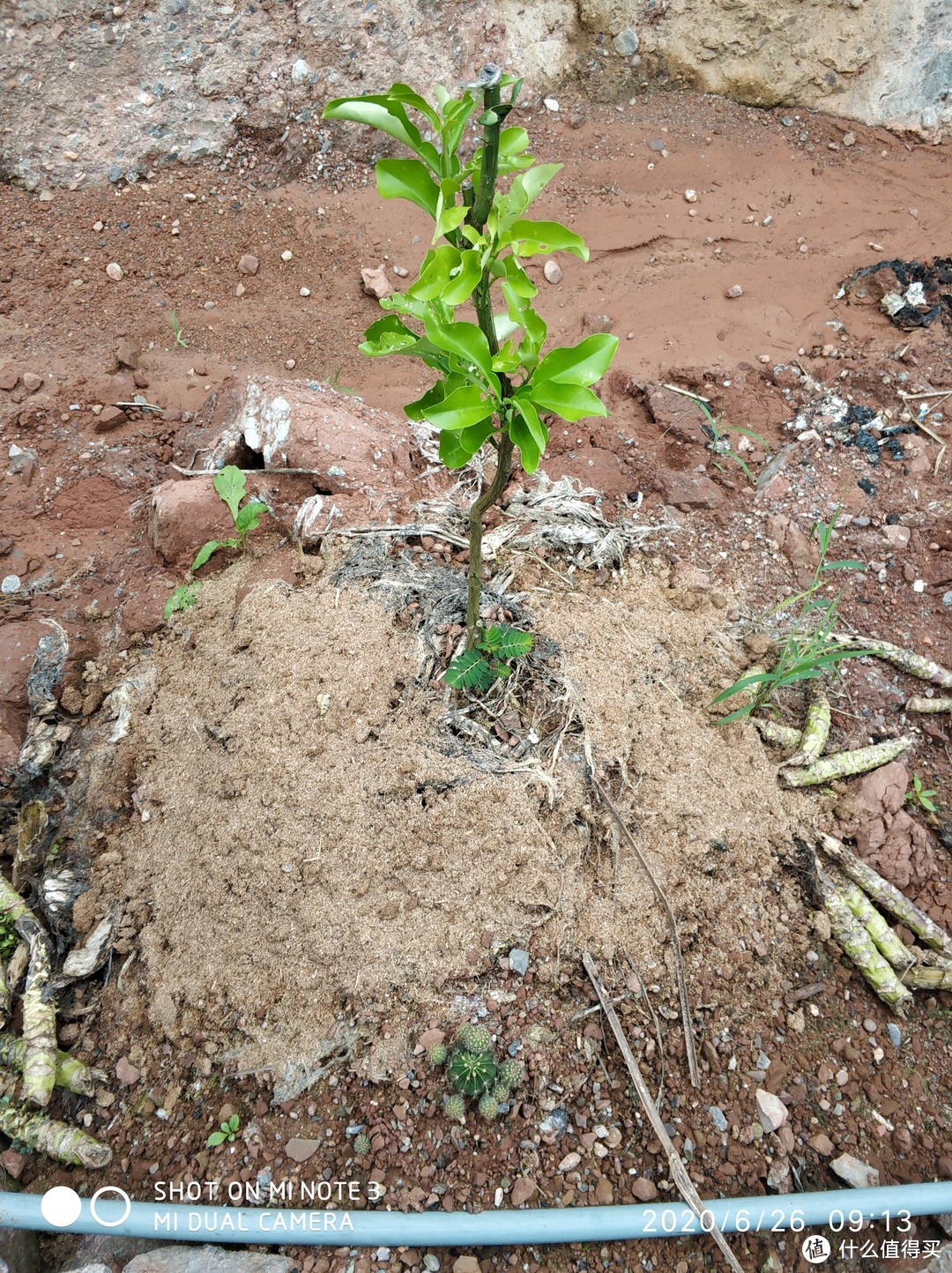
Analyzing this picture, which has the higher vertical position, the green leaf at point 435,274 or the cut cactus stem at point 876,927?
the green leaf at point 435,274

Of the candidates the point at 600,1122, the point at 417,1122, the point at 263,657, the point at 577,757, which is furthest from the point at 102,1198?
the point at 577,757

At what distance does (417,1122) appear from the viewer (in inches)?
67.1

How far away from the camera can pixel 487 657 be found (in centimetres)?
214

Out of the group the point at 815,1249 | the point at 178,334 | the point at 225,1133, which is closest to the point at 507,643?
the point at 225,1133

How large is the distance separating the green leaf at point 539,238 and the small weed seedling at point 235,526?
1535 mm

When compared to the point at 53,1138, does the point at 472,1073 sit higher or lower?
higher

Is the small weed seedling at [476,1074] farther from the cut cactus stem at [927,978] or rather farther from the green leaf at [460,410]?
the green leaf at [460,410]

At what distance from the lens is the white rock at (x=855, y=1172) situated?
163 centimetres

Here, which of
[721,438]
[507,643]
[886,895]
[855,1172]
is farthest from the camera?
[721,438]

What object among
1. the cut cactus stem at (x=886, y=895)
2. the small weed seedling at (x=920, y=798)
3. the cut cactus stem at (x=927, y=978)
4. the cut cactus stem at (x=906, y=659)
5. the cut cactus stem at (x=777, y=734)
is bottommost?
the cut cactus stem at (x=927, y=978)

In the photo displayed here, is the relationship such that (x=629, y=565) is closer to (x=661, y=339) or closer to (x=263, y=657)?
(x=263, y=657)

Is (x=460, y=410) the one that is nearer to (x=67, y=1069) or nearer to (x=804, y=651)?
(x=804, y=651)

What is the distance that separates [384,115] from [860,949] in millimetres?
2076

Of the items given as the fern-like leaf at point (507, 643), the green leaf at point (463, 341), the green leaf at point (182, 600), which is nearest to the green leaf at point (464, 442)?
the green leaf at point (463, 341)
